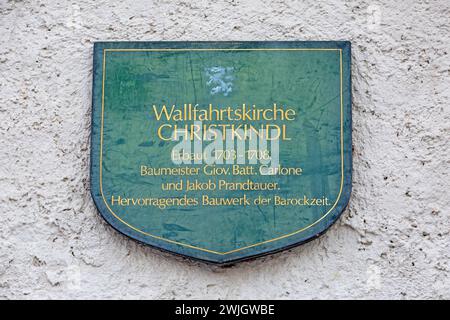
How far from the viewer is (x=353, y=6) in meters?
2.21

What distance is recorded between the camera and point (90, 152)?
211 cm

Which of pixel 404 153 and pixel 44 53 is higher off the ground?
pixel 44 53

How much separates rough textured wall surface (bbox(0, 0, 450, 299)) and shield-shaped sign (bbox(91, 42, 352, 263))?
0.07 meters

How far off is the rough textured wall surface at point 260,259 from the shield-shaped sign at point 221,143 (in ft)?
0.24

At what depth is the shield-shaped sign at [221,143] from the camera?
6.69 ft

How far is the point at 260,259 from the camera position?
207cm

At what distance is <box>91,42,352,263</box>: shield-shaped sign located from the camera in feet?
6.69

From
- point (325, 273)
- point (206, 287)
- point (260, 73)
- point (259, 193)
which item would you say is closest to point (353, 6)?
point (260, 73)

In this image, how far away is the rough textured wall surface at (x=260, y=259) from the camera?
80.7 inches

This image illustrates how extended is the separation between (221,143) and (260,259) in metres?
0.41

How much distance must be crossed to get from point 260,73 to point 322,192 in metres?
0.46

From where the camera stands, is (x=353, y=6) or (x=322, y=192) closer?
(x=322, y=192)
